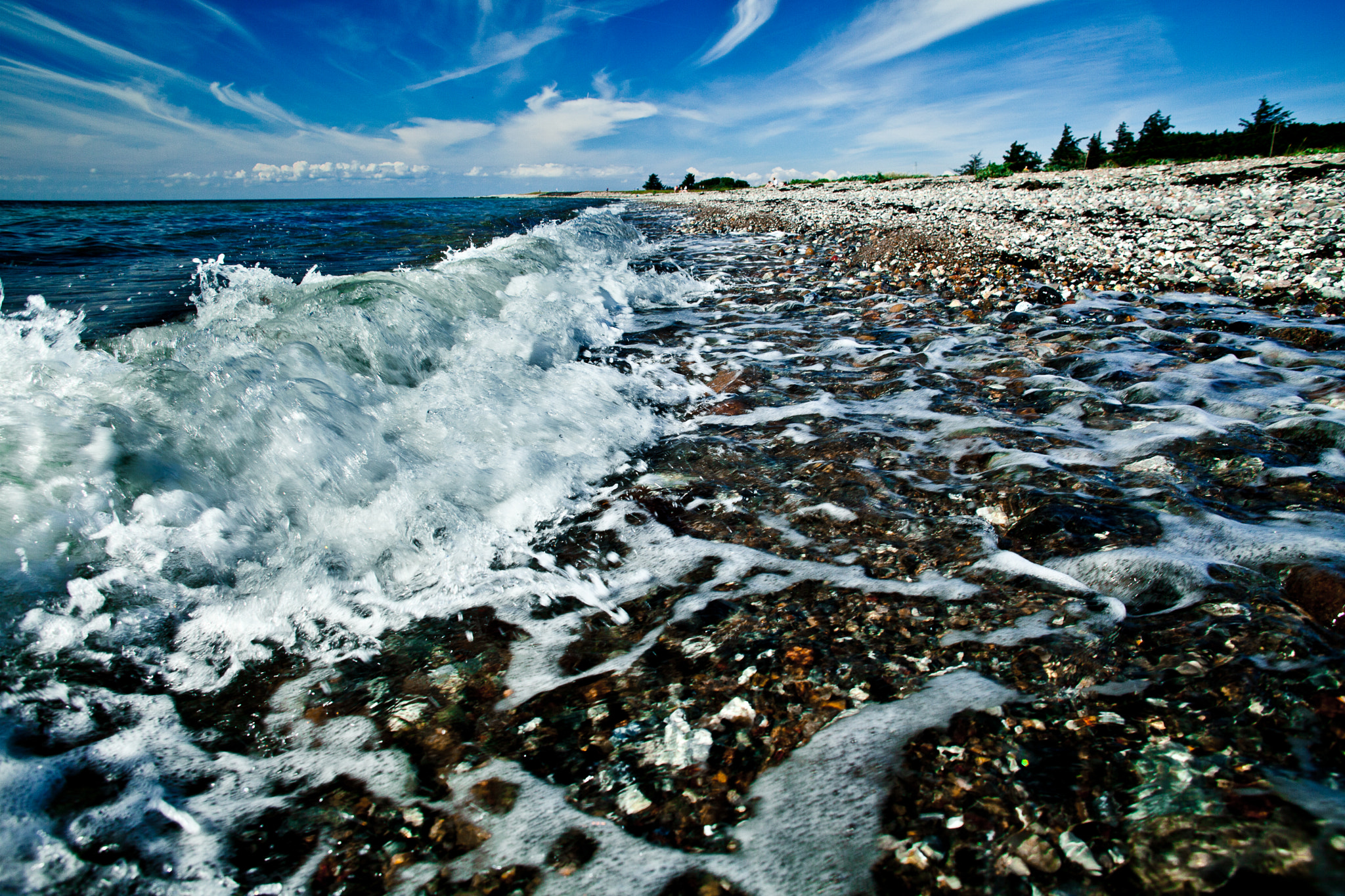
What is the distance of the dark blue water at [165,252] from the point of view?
6953mm

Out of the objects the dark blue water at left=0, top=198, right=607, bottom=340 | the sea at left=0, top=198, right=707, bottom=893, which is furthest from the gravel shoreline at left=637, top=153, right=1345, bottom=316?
the dark blue water at left=0, top=198, right=607, bottom=340

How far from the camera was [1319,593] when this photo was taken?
67.2 inches

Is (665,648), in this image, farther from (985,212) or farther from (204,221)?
(204,221)

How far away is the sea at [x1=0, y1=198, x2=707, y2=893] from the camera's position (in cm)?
142

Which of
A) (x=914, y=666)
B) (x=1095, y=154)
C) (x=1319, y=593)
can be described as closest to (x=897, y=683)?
(x=914, y=666)

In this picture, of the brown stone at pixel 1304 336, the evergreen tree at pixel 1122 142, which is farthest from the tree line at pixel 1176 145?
the brown stone at pixel 1304 336

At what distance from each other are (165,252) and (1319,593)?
16973 millimetres

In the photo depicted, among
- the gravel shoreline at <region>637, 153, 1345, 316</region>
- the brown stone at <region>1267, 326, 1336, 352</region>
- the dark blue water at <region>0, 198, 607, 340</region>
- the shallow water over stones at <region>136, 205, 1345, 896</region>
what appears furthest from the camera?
the dark blue water at <region>0, 198, 607, 340</region>

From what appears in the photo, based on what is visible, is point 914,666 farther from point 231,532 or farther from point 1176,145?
point 1176,145

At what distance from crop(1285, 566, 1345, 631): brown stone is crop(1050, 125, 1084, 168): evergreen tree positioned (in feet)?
157

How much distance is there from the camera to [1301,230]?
8.34 meters

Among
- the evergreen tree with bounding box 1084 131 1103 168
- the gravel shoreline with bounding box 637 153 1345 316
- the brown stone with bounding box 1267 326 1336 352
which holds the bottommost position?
the brown stone with bounding box 1267 326 1336 352

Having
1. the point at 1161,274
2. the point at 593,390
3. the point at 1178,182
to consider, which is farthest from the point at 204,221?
the point at 1178,182

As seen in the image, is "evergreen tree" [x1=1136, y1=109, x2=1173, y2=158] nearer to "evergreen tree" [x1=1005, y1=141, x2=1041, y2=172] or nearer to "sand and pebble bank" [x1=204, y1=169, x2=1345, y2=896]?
"evergreen tree" [x1=1005, y1=141, x2=1041, y2=172]
